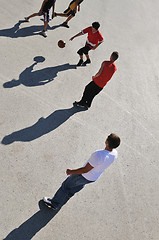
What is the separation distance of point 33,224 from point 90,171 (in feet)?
4.46

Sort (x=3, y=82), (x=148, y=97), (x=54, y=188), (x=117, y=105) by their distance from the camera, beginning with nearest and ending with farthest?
(x=54, y=188) → (x=3, y=82) → (x=117, y=105) → (x=148, y=97)

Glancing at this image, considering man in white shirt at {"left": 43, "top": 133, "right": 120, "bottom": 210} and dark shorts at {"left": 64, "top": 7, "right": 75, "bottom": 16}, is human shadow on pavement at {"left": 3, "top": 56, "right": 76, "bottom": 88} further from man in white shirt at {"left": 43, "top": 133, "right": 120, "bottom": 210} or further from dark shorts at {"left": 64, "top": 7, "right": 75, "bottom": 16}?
man in white shirt at {"left": 43, "top": 133, "right": 120, "bottom": 210}

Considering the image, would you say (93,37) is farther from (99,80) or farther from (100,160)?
(100,160)

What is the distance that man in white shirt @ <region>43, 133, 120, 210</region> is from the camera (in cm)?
352

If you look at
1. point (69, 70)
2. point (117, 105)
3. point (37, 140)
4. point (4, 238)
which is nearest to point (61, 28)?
point (69, 70)

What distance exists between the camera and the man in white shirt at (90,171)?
3521 mm

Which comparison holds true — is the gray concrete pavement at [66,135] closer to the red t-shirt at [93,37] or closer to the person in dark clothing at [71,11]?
the person in dark clothing at [71,11]

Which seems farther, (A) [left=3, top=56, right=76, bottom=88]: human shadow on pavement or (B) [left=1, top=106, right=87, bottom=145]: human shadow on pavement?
(A) [left=3, top=56, right=76, bottom=88]: human shadow on pavement

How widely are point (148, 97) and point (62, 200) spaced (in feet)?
17.0

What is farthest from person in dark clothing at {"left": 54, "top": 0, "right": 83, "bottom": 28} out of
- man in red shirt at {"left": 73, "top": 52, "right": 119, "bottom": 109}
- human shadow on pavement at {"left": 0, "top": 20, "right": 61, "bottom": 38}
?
man in red shirt at {"left": 73, "top": 52, "right": 119, "bottom": 109}

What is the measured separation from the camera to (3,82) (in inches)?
239

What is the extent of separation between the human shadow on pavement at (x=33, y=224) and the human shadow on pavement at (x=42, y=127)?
1434mm

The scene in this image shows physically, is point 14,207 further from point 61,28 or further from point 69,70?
point 61,28

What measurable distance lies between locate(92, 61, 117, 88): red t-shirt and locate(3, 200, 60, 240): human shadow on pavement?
3070 mm
